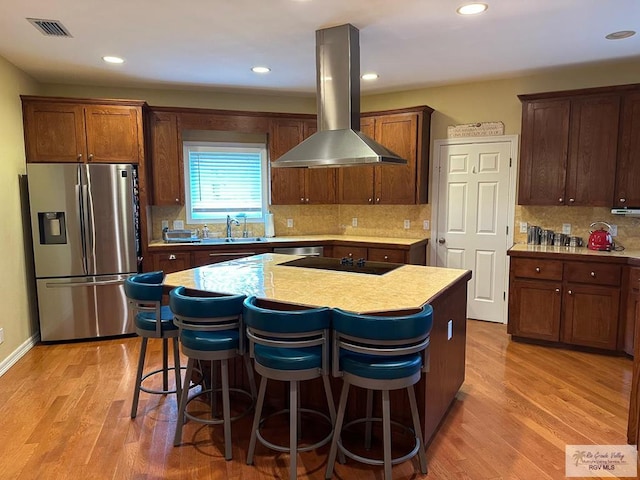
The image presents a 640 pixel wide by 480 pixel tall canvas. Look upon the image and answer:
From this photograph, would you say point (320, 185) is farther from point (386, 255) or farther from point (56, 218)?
point (56, 218)

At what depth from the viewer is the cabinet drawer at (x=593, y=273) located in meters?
3.78

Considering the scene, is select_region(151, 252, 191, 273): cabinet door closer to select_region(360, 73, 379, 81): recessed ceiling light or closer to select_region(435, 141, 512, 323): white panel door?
select_region(360, 73, 379, 81): recessed ceiling light

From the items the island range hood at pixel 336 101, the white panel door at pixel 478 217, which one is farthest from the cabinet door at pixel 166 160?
the white panel door at pixel 478 217

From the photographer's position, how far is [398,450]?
8.04ft

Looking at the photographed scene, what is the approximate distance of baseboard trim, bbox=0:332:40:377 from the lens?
3.61 metres

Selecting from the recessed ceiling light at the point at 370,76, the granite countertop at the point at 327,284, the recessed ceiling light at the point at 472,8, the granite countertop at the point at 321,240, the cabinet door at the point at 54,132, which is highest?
the recessed ceiling light at the point at 370,76

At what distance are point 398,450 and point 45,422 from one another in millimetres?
2241

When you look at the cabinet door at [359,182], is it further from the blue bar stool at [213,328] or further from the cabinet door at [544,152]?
the blue bar stool at [213,328]

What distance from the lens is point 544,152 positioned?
14.0 ft

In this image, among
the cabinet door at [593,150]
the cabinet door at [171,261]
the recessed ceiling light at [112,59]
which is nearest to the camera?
the recessed ceiling light at [112,59]

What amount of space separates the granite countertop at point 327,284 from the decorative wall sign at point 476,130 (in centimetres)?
236

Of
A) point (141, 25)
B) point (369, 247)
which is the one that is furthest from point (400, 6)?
point (369, 247)

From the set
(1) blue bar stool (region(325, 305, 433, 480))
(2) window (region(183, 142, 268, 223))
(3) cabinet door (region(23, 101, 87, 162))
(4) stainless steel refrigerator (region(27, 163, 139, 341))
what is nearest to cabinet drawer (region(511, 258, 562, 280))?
(1) blue bar stool (region(325, 305, 433, 480))

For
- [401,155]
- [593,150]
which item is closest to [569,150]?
[593,150]
